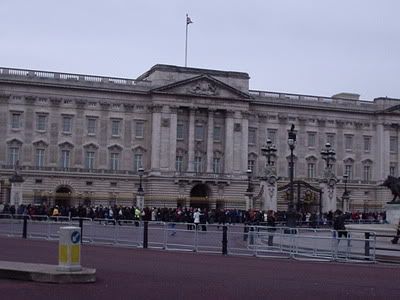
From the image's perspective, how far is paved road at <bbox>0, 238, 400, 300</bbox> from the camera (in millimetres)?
13952

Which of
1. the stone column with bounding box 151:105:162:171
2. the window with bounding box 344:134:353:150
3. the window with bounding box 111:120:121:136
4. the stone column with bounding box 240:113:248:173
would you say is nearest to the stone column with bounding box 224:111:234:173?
the stone column with bounding box 240:113:248:173

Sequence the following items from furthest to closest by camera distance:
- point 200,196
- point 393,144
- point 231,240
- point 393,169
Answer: point 393,169 → point 393,144 → point 200,196 → point 231,240

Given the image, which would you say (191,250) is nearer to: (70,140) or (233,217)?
(233,217)

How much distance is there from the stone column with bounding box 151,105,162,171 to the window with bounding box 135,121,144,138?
1.79m

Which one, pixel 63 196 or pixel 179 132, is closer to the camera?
pixel 63 196

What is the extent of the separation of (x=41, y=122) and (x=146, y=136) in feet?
38.2

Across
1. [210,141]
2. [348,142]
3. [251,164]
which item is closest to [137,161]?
[210,141]

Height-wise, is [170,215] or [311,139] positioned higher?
[311,139]

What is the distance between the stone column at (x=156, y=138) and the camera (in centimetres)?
8200

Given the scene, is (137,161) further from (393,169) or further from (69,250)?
(69,250)

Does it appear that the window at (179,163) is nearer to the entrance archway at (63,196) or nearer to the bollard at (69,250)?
the entrance archway at (63,196)

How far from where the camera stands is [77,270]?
15383mm

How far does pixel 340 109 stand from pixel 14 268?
7983 cm

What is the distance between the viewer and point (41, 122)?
80.6 m
